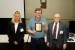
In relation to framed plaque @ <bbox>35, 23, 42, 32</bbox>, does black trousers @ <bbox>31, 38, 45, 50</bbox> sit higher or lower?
lower

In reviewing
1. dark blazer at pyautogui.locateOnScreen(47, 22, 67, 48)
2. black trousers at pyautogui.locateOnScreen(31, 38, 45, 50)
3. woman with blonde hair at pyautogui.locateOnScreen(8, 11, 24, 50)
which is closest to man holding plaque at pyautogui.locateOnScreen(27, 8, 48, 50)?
black trousers at pyautogui.locateOnScreen(31, 38, 45, 50)

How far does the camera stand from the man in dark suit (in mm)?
Answer: 3744

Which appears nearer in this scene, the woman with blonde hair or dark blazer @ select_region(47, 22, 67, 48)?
dark blazer @ select_region(47, 22, 67, 48)

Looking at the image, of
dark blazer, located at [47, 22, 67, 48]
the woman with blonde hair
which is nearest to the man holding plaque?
dark blazer, located at [47, 22, 67, 48]

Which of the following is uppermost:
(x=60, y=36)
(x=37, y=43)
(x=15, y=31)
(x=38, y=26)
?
(x=38, y=26)

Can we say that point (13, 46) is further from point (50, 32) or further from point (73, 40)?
point (73, 40)

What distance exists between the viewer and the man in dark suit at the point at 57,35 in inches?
147

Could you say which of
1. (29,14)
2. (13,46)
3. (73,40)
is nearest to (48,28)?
(13,46)

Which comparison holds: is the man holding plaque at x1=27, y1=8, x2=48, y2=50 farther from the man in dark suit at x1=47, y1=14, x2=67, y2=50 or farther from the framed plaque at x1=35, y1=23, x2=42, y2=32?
the man in dark suit at x1=47, y1=14, x2=67, y2=50

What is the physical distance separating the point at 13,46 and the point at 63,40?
1093 mm

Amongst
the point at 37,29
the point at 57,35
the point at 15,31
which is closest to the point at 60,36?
the point at 57,35

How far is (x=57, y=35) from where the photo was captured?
3762 mm

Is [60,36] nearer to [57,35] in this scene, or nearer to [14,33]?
[57,35]

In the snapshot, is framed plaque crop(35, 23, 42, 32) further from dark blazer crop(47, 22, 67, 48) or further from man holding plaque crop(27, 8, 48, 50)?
dark blazer crop(47, 22, 67, 48)
